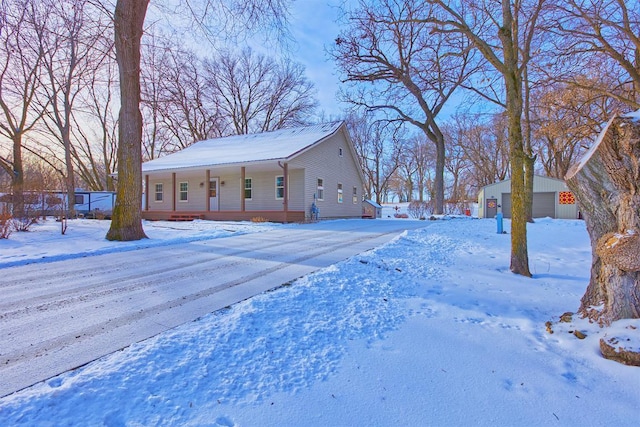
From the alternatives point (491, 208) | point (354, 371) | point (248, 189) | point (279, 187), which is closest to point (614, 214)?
point (354, 371)

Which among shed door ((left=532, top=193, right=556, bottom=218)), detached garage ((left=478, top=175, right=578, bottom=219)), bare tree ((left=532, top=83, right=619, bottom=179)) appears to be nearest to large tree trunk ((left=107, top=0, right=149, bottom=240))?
bare tree ((left=532, top=83, right=619, bottom=179))

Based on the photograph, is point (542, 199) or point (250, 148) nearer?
point (250, 148)

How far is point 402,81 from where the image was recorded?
15719 mm

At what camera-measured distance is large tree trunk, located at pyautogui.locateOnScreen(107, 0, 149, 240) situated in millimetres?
7793

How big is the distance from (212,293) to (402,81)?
15.2m

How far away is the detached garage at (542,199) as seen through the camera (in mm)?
23297

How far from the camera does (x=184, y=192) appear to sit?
63.5 ft

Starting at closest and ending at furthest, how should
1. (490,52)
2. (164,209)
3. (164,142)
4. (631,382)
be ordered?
1. (631,382)
2. (490,52)
3. (164,209)
4. (164,142)

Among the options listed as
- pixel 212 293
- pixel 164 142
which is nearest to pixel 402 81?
pixel 212 293

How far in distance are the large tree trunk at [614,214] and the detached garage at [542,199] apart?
80.5ft

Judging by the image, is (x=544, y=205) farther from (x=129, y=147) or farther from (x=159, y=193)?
(x=159, y=193)

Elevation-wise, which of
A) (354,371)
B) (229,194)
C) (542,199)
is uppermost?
(229,194)

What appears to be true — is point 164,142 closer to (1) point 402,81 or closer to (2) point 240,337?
(1) point 402,81

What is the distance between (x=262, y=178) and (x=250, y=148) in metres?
2.54
